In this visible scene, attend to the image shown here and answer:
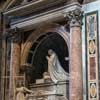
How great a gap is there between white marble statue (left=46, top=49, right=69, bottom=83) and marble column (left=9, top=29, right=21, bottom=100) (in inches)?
47.3

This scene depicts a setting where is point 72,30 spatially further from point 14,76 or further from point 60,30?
point 14,76

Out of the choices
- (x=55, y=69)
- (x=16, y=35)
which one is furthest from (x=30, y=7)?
(x=55, y=69)

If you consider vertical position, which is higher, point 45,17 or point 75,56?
point 45,17

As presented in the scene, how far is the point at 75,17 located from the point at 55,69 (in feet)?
6.57

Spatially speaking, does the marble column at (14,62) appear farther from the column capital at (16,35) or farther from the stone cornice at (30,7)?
the stone cornice at (30,7)

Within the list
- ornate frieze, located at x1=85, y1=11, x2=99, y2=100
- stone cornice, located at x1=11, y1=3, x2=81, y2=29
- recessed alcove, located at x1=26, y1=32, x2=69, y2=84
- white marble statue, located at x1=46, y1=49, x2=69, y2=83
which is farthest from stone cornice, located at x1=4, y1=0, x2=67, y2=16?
white marble statue, located at x1=46, y1=49, x2=69, y2=83

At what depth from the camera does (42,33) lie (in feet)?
44.2

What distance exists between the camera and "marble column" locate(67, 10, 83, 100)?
11.5m

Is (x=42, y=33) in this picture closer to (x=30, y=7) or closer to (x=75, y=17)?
(x=30, y=7)

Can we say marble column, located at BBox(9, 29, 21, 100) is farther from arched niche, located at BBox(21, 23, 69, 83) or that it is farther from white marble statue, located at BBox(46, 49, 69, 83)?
white marble statue, located at BBox(46, 49, 69, 83)

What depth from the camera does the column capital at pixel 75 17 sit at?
39.1 feet

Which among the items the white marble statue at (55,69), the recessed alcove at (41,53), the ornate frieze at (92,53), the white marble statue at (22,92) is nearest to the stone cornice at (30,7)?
the recessed alcove at (41,53)

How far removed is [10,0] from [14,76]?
282 cm

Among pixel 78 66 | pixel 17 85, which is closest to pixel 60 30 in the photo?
pixel 78 66
